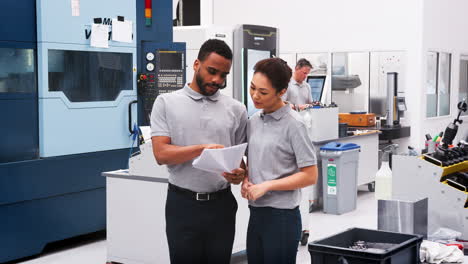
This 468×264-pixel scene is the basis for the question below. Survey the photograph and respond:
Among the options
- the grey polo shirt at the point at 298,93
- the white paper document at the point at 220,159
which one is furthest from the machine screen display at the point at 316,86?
the white paper document at the point at 220,159

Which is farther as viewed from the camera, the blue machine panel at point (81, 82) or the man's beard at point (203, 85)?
the blue machine panel at point (81, 82)

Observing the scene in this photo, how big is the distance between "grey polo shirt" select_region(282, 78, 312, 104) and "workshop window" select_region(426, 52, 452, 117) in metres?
2.83

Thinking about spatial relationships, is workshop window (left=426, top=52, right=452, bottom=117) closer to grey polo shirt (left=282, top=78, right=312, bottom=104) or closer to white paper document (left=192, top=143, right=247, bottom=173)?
grey polo shirt (left=282, top=78, right=312, bottom=104)

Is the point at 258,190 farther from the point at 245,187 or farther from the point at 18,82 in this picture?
the point at 18,82

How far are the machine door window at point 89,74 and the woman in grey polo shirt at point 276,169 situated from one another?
2.94 m

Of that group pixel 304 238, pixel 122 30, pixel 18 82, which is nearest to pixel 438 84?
pixel 304 238

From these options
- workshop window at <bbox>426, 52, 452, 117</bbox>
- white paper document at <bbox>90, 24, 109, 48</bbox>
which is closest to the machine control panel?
white paper document at <bbox>90, 24, 109, 48</bbox>

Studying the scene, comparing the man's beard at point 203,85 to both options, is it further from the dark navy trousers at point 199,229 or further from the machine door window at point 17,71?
the machine door window at point 17,71

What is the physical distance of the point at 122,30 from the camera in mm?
5316

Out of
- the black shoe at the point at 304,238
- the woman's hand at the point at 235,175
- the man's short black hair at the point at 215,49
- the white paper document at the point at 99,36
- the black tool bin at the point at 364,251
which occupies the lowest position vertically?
the black shoe at the point at 304,238

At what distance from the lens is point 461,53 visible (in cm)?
1054

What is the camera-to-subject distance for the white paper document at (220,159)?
2180 mm

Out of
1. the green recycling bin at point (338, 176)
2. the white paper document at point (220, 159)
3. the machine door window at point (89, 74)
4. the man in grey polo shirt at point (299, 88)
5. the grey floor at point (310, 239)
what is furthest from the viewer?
the man in grey polo shirt at point (299, 88)

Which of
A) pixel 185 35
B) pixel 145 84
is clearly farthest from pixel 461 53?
pixel 145 84
